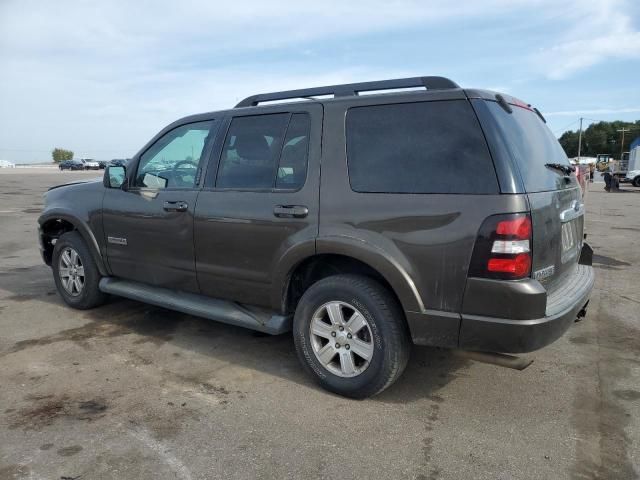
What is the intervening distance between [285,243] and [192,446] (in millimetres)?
1393

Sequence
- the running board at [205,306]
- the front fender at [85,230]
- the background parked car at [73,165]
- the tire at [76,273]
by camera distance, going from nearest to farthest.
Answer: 1. the running board at [205,306]
2. the front fender at [85,230]
3. the tire at [76,273]
4. the background parked car at [73,165]

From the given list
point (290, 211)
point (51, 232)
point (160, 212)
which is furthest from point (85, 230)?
point (290, 211)

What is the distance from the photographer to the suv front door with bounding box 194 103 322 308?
355cm

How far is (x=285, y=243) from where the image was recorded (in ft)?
11.7

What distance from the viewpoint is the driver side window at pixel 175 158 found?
4.27m

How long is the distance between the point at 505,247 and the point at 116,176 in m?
3.51

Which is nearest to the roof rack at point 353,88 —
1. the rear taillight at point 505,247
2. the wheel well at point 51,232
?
the rear taillight at point 505,247

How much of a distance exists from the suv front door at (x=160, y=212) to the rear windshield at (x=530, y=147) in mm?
2247

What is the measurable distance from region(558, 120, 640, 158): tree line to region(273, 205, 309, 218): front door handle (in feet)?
364

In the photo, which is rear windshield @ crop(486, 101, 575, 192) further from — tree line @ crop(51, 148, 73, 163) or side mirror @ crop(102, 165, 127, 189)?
tree line @ crop(51, 148, 73, 163)

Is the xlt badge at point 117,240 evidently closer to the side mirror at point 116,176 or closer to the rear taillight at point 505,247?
the side mirror at point 116,176

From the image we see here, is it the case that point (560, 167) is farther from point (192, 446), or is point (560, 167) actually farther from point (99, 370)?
point (99, 370)

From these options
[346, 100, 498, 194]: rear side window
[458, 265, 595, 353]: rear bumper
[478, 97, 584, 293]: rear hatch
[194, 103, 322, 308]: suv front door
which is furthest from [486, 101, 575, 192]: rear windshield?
[194, 103, 322, 308]: suv front door

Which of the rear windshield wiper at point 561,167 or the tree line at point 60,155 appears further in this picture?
the tree line at point 60,155
